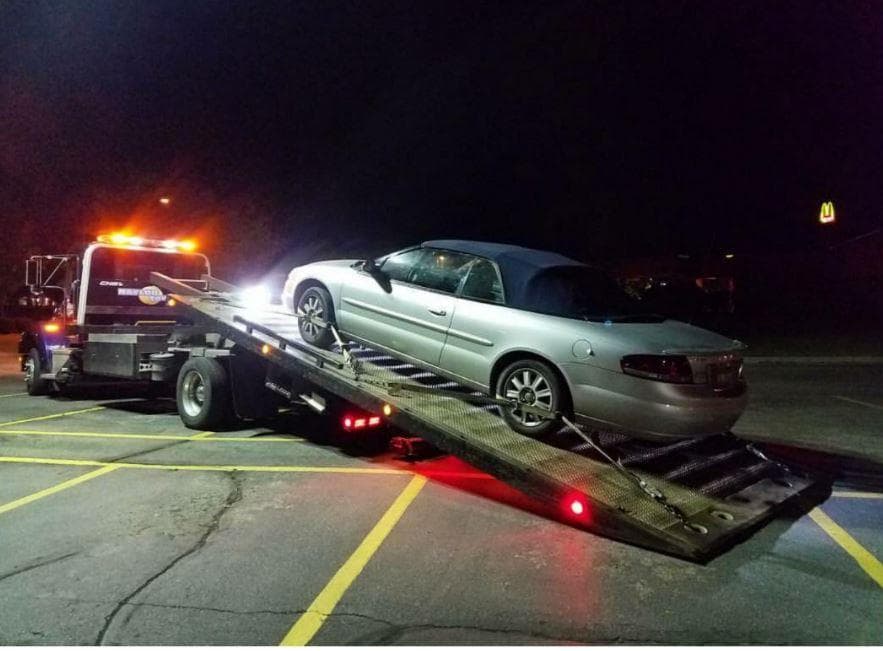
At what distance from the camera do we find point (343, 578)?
405 cm

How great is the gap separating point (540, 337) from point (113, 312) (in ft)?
25.2

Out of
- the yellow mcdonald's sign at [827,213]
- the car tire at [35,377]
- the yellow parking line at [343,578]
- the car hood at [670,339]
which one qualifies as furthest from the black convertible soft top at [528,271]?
the yellow mcdonald's sign at [827,213]

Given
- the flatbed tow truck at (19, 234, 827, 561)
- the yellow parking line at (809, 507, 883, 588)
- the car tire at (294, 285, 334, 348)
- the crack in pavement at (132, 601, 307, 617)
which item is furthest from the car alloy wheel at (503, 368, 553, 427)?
the crack in pavement at (132, 601, 307, 617)

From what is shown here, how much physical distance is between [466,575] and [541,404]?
169cm

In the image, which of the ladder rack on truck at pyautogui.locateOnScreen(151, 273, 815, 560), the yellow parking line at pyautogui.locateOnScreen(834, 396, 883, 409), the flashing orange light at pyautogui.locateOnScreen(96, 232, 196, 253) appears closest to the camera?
the ladder rack on truck at pyautogui.locateOnScreen(151, 273, 815, 560)

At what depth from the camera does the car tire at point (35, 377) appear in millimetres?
11164

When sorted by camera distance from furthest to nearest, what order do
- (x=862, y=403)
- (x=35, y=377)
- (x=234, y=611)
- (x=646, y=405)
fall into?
(x=35, y=377) < (x=862, y=403) < (x=646, y=405) < (x=234, y=611)

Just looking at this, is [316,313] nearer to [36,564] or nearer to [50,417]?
[36,564]

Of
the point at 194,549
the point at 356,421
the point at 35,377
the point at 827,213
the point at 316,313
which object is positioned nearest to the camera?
the point at 194,549

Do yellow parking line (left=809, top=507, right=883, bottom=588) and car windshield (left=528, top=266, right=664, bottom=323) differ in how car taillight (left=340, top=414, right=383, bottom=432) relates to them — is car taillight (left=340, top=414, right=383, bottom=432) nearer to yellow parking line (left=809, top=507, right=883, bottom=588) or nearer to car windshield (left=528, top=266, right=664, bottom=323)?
car windshield (left=528, top=266, right=664, bottom=323)

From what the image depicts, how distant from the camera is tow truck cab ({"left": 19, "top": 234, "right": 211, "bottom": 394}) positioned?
9.63 m

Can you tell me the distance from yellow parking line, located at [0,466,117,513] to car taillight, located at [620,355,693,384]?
5.10 meters

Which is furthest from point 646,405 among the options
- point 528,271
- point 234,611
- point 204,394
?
point 204,394

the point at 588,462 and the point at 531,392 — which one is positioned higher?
the point at 531,392
